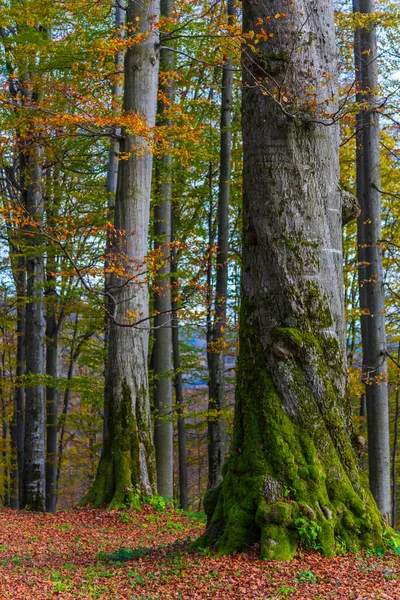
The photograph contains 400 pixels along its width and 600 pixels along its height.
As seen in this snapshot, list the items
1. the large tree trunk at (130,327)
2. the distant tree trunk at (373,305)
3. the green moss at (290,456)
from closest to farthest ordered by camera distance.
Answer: the green moss at (290,456) → the large tree trunk at (130,327) → the distant tree trunk at (373,305)

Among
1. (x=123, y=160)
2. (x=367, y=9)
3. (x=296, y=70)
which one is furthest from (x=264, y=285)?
(x=367, y=9)

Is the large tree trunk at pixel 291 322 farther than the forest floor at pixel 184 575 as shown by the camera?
Yes

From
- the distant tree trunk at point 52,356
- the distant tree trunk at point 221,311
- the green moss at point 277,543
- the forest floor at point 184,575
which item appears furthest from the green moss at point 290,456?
the distant tree trunk at point 52,356

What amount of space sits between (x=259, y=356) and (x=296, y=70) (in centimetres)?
251

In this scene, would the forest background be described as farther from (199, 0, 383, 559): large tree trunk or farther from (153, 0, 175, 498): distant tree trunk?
(199, 0, 383, 559): large tree trunk

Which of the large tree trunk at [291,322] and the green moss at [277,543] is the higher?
the large tree trunk at [291,322]

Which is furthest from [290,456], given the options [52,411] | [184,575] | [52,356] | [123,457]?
[52,411]

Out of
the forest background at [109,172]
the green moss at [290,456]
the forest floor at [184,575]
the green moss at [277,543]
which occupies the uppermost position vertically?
the forest background at [109,172]

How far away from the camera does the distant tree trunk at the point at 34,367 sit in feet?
39.0

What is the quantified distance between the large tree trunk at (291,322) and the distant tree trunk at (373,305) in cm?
511

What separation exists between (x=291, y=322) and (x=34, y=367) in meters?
8.73

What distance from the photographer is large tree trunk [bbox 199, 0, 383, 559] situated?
4.57 meters

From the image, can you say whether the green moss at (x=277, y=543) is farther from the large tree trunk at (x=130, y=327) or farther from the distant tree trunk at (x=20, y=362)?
the distant tree trunk at (x=20, y=362)

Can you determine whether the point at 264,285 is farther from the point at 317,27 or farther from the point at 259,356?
the point at 317,27
